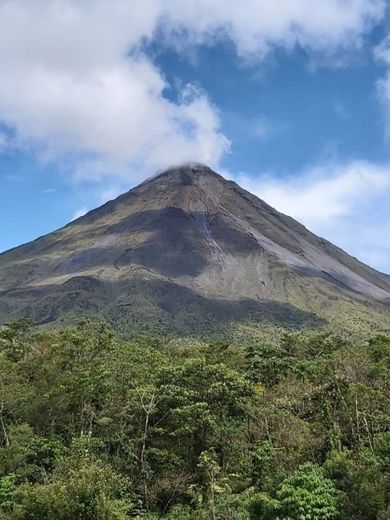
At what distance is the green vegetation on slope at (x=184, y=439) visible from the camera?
2208 centimetres

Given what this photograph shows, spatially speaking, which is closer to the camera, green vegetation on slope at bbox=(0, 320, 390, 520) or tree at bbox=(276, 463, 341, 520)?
tree at bbox=(276, 463, 341, 520)

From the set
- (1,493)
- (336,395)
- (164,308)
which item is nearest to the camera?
(1,493)

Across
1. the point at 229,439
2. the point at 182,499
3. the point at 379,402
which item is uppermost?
the point at 379,402

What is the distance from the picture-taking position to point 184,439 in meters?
31.2

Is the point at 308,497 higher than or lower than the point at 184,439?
lower

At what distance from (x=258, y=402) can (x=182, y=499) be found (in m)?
6.94

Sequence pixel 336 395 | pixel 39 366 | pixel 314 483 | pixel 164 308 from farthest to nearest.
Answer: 1. pixel 164 308
2. pixel 39 366
3. pixel 336 395
4. pixel 314 483

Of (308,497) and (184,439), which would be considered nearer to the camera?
(308,497)

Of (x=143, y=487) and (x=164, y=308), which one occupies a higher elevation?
(x=164, y=308)

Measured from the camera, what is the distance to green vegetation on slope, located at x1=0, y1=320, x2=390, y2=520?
22.1 meters

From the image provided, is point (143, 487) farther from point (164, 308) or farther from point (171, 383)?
point (164, 308)

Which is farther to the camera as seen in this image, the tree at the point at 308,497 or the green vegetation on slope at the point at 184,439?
the green vegetation on slope at the point at 184,439

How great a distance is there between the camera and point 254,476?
2766 cm

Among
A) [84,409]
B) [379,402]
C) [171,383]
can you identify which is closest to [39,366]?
[84,409]
